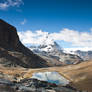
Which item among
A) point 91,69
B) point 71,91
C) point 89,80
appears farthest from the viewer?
point 91,69

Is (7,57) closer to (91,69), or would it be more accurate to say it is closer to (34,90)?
(91,69)

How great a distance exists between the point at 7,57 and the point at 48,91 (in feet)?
371

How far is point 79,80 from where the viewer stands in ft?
216

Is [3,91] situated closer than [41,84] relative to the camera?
Yes

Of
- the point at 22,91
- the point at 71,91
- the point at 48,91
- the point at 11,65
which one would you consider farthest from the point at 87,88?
the point at 11,65

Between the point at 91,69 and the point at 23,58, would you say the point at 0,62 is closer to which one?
the point at 23,58

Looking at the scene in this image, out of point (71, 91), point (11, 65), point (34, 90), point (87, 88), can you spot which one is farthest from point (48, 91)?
point (11, 65)

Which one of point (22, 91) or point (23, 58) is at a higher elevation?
point (23, 58)

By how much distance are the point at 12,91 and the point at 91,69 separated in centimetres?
4523

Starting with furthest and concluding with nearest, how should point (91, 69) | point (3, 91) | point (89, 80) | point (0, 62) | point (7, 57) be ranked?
point (7, 57)
point (0, 62)
point (91, 69)
point (89, 80)
point (3, 91)

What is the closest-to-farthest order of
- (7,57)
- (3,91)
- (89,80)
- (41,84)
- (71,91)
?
(3,91) → (71,91) → (41,84) → (89,80) → (7,57)

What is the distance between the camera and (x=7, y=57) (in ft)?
508

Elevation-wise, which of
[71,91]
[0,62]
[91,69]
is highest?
[0,62]

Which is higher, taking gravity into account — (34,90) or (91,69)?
(91,69)
